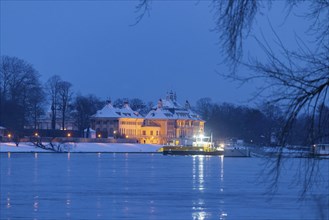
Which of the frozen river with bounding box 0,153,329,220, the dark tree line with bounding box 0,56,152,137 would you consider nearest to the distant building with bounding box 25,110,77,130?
the dark tree line with bounding box 0,56,152,137

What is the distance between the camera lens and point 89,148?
114562mm

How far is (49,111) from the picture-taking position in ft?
482

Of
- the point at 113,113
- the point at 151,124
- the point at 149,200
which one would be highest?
the point at 113,113

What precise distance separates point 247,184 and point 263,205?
11858mm

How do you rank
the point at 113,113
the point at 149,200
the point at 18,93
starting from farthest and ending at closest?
the point at 113,113
the point at 18,93
the point at 149,200

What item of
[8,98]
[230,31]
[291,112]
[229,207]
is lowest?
[229,207]

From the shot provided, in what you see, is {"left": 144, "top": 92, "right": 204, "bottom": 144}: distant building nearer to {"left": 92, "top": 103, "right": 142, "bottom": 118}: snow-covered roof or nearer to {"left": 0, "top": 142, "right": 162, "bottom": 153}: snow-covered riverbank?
{"left": 92, "top": 103, "right": 142, "bottom": 118}: snow-covered roof

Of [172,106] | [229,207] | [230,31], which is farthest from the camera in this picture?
[172,106]

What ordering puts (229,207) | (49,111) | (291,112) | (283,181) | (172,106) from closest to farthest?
1. (291,112)
2. (229,207)
3. (283,181)
4. (49,111)
5. (172,106)

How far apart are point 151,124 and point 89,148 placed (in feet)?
122

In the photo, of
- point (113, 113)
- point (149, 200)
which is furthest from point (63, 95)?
point (149, 200)

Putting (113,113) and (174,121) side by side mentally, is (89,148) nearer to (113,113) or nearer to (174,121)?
(113,113)

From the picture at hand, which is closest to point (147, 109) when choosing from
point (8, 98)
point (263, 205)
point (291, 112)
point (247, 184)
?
point (8, 98)

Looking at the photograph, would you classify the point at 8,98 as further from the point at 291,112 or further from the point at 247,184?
the point at 291,112
